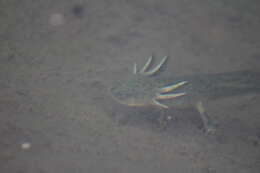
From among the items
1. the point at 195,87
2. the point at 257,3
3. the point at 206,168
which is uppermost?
the point at 257,3

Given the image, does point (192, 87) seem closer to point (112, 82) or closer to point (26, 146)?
point (112, 82)

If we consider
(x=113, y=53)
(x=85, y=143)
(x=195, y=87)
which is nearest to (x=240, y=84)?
(x=195, y=87)

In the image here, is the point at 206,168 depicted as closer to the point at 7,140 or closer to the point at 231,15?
the point at 7,140

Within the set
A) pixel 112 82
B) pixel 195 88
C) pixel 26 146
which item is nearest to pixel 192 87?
pixel 195 88

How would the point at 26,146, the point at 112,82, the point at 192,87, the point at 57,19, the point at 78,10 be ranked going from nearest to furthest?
the point at 26,146 → the point at 112,82 → the point at 192,87 → the point at 57,19 → the point at 78,10

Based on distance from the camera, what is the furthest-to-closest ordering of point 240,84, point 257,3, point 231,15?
point 257,3 → point 231,15 → point 240,84

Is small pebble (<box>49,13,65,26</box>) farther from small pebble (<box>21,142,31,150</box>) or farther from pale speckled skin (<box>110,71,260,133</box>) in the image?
small pebble (<box>21,142,31,150</box>)

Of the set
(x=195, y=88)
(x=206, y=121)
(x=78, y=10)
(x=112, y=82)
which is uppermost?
(x=78, y=10)

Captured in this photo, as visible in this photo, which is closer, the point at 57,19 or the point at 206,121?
the point at 206,121
